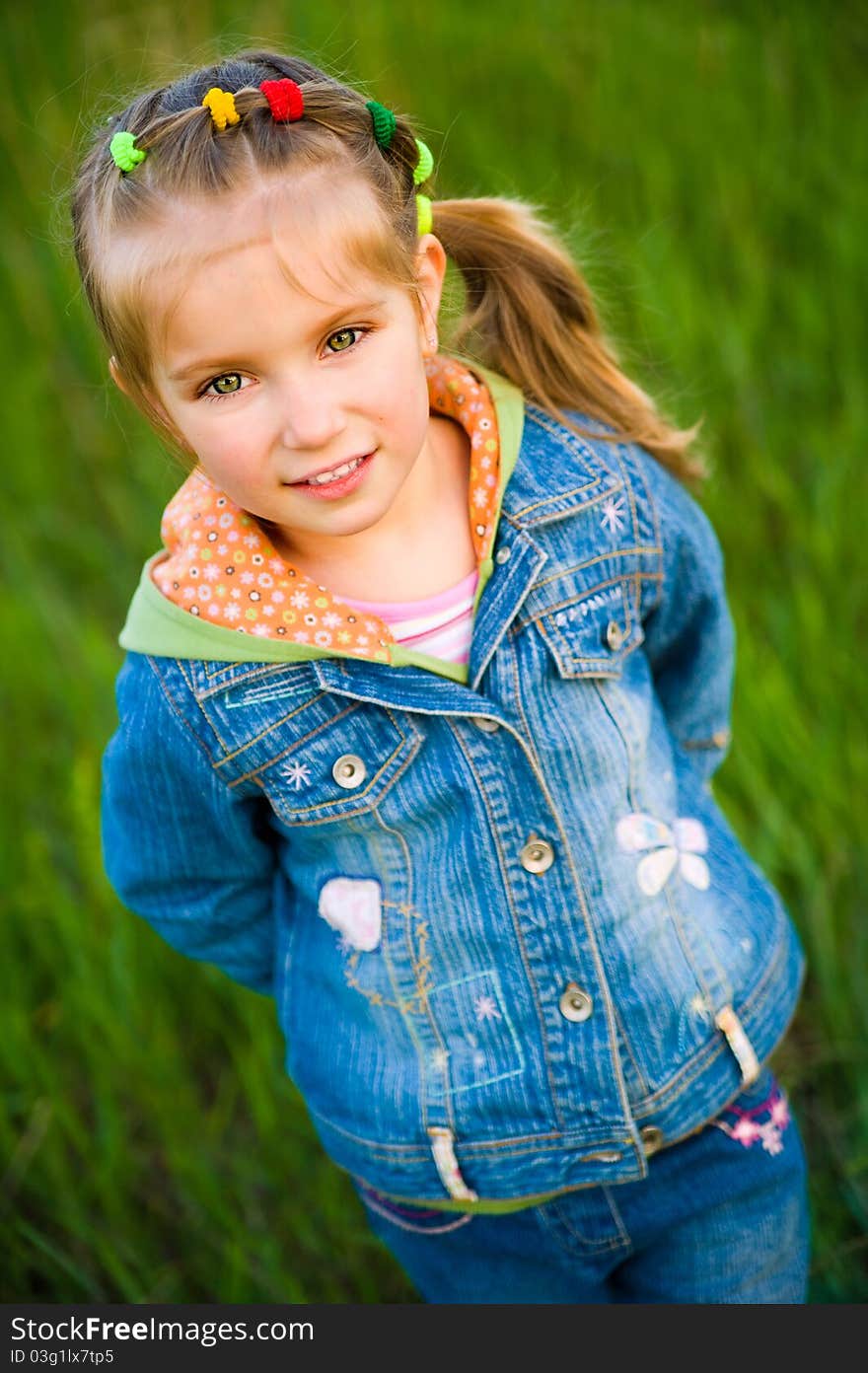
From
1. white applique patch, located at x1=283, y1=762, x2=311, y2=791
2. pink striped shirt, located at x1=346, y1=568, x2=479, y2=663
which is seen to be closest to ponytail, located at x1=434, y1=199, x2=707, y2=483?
pink striped shirt, located at x1=346, y1=568, x2=479, y2=663

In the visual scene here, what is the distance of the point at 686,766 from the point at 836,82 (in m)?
2.29

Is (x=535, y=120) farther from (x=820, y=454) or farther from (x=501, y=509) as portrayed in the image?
(x=501, y=509)

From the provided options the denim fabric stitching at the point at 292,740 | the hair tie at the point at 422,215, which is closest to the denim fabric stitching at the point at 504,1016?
the denim fabric stitching at the point at 292,740

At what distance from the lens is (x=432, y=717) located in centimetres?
125

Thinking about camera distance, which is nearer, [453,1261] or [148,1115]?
[453,1261]

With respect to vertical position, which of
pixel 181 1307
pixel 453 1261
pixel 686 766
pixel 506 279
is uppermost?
pixel 506 279

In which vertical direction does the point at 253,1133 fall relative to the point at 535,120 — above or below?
below

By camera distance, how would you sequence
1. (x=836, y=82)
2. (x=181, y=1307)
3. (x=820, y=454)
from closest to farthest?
(x=181, y=1307) < (x=820, y=454) < (x=836, y=82)

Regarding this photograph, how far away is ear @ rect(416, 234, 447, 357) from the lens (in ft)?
3.96

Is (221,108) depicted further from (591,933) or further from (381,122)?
(591,933)

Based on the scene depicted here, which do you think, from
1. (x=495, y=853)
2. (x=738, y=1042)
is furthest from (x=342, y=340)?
(x=738, y=1042)

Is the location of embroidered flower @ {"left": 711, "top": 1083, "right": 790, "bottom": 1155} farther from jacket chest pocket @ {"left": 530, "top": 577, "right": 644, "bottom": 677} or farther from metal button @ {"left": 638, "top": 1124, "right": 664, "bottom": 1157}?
jacket chest pocket @ {"left": 530, "top": 577, "right": 644, "bottom": 677}

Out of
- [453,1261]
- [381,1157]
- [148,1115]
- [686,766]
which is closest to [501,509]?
[686,766]

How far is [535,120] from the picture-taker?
10.5 ft
